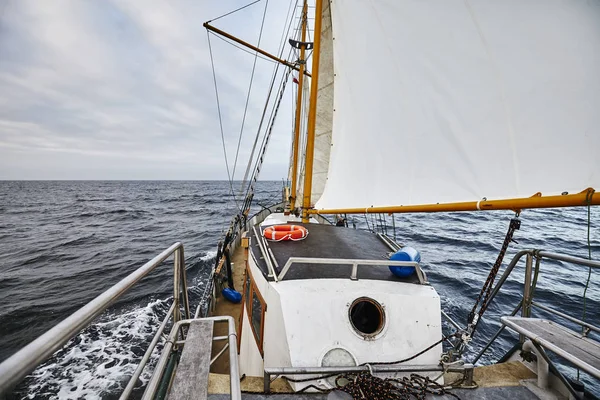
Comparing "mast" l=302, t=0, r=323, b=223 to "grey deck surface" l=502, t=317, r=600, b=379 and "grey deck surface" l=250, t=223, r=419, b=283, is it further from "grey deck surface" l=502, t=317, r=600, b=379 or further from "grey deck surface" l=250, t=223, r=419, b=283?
"grey deck surface" l=502, t=317, r=600, b=379

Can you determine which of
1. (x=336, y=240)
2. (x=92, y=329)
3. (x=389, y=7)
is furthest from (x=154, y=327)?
(x=389, y=7)

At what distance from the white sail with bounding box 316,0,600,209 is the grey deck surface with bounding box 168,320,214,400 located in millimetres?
3714

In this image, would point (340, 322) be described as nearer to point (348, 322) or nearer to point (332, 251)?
point (348, 322)

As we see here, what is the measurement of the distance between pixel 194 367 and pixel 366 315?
2.42 meters

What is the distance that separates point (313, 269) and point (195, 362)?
80.5 inches

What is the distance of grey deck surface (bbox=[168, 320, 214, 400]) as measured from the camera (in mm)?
2096

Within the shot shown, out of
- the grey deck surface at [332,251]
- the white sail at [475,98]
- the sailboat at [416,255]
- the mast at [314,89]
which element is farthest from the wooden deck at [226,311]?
the white sail at [475,98]

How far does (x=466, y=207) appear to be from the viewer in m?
3.62

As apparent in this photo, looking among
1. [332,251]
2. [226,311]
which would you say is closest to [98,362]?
[226,311]

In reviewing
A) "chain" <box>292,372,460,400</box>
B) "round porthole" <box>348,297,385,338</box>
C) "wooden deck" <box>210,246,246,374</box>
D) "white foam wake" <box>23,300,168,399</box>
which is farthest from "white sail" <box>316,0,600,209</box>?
"white foam wake" <box>23,300,168,399</box>

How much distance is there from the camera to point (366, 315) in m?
3.76

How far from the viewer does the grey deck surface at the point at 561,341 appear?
2629mm

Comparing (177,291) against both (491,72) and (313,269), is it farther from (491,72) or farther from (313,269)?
(491,72)

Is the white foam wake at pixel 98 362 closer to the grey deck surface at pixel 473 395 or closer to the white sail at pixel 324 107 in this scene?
the grey deck surface at pixel 473 395
